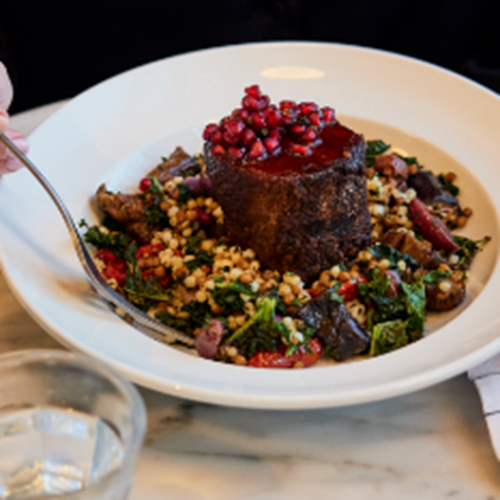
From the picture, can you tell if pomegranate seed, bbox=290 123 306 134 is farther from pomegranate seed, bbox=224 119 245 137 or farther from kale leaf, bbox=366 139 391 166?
kale leaf, bbox=366 139 391 166

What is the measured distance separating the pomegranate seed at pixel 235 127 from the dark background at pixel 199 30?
2.72m

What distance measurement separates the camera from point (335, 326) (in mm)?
2453

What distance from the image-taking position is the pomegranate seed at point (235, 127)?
9.14 feet

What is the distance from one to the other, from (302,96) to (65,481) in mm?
2976

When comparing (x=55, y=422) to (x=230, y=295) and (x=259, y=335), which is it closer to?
(x=259, y=335)

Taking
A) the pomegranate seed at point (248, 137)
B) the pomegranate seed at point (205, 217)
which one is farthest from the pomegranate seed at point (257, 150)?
the pomegranate seed at point (205, 217)

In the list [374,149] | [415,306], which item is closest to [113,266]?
[415,306]

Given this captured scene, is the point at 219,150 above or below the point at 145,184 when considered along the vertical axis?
above

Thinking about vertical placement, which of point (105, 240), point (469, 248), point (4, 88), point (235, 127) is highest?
point (4, 88)

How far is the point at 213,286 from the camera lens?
267cm

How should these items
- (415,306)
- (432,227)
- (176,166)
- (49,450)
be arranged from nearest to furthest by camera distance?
(49,450), (415,306), (432,227), (176,166)

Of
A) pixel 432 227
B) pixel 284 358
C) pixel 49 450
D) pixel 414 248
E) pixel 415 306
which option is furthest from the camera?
pixel 432 227

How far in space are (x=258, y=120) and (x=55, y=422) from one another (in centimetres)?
168

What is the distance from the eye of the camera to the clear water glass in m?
1.60
